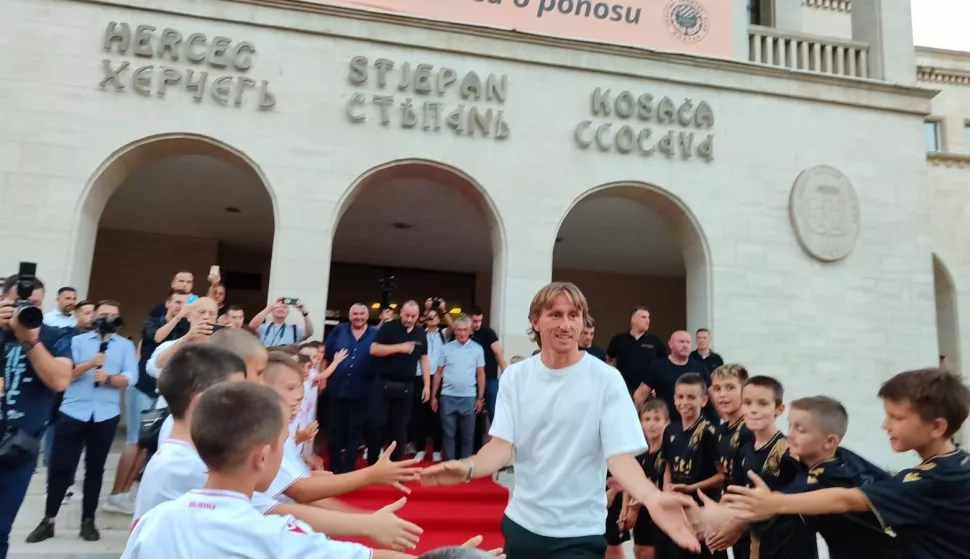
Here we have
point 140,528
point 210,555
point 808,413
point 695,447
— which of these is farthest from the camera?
point 695,447

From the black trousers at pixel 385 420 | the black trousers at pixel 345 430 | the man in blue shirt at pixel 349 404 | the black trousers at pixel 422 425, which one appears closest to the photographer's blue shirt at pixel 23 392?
the man in blue shirt at pixel 349 404

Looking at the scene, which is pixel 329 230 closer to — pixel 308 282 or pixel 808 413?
pixel 308 282

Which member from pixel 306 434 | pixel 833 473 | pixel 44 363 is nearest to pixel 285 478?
pixel 306 434

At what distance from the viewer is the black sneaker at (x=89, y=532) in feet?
16.9

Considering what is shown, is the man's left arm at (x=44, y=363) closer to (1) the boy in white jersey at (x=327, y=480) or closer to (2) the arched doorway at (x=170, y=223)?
(1) the boy in white jersey at (x=327, y=480)

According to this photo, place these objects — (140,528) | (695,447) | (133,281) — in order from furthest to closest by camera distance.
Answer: (133,281) < (695,447) < (140,528)

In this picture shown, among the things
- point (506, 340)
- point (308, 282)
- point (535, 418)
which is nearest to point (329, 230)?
point (308, 282)

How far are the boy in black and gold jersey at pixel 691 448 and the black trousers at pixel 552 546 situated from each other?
1848 millimetres

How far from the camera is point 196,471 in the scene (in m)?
2.12

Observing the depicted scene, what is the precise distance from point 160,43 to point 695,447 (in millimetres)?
8437

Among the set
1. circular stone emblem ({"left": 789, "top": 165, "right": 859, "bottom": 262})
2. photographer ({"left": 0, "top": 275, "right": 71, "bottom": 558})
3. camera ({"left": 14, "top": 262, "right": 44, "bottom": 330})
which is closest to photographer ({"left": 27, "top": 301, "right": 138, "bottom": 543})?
camera ({"left": 14, "top": 262, "right": 44, "bottom": 330})

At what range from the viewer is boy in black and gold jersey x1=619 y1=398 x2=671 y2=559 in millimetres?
4551

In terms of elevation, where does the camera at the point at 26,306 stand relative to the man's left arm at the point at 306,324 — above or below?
below

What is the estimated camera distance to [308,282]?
332 inches
